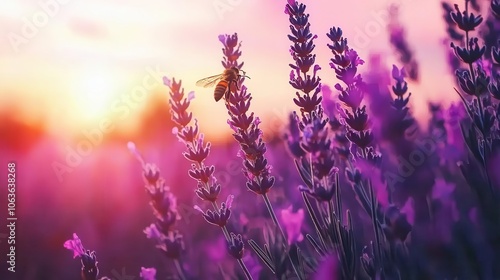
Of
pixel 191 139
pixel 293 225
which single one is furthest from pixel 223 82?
pixel 293 225

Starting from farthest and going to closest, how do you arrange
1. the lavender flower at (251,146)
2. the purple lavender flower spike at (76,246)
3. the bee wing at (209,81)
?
the bee wing at (209,81) < the lavender flower at (251,146) < the purple lavender flower spike at (76,246)

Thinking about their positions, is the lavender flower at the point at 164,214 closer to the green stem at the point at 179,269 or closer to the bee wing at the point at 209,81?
the green stem at the point at 179,269

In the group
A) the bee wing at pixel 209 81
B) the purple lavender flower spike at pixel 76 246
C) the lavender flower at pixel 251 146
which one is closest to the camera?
the purple lavender flower spike at pixel 76 246

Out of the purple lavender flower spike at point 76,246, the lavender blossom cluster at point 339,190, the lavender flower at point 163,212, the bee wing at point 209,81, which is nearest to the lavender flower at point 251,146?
the lavender blossom cluster at point 339,190

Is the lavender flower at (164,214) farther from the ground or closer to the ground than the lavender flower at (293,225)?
farther from the ground

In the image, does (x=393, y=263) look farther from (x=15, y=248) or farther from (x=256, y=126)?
(x=15, y=248)

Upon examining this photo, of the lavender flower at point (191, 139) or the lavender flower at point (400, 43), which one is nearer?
the lavender flower at point (191, 139)

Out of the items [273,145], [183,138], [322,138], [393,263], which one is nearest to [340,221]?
[393,263]

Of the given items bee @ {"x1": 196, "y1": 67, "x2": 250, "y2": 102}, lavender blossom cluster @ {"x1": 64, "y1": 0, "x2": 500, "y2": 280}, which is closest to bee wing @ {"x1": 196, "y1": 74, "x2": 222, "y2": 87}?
bee @ {"x1": 196, "y1": 67, "x2": 250, "y2": 102}

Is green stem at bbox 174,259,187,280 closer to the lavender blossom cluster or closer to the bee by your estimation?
the lavender blossom cluster
